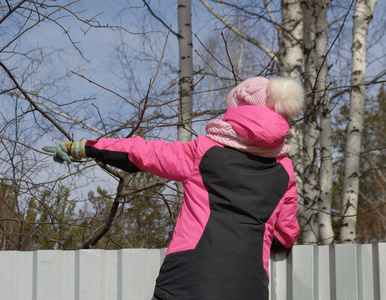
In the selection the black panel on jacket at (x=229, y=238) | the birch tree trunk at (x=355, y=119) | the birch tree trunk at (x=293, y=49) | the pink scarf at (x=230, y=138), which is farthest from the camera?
the birch tree trunk at (x=355, y=119)

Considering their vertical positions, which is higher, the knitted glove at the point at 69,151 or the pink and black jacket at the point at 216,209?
the knitted glove at the point at 69,151

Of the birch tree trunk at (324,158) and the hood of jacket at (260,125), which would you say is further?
the birch tree trunk at (324,158)

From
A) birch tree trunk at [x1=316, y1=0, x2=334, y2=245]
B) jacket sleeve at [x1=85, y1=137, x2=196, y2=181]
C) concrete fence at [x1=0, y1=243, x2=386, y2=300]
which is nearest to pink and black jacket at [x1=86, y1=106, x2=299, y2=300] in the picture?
jacket sleeve at [x1=85, y1=137, x2=196, y2=181]

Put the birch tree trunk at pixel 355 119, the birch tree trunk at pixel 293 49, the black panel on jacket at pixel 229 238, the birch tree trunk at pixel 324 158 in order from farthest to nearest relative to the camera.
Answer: the birch tree trunk at pixel 355 119, the birch tree trunk at pixel 324 158, the birch tree trunk at pixel 293 49, the black panel on jacket at pixel 229 238

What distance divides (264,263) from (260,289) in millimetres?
122

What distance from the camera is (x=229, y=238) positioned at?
203 centimetres

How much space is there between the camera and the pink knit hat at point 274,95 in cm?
216

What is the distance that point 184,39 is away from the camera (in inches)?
200

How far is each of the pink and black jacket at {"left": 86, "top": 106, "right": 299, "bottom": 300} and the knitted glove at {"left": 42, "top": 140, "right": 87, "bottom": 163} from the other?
0.10 feet

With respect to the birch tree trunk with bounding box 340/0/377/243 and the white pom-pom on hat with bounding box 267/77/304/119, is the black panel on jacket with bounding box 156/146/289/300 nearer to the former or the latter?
the white pom-pom on hat with bounding box 267/77/304/119

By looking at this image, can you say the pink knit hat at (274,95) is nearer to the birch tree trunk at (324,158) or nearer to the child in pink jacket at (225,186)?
the child in pink jacket at (225,186)

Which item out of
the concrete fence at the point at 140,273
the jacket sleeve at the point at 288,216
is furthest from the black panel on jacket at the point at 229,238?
the concrete fence at the point at 140,273

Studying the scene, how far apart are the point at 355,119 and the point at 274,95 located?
14.6ft

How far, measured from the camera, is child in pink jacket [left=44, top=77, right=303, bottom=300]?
2002 millimetres
